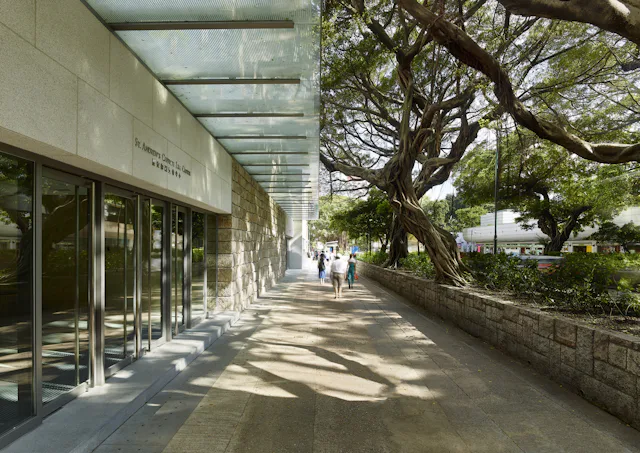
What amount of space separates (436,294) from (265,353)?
5.55 m

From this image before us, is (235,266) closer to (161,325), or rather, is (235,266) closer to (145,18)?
(161,325)

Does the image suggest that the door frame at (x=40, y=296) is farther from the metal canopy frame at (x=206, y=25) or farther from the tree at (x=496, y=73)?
the tree at (x=496, y=73)

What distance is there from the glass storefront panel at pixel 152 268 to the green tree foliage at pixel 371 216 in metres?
19.4

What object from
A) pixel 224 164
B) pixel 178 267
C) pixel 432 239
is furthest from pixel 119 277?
pixel 432 239

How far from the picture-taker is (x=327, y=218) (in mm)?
53188

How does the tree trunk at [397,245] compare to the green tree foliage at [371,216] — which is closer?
the tree trunk at [397,245]

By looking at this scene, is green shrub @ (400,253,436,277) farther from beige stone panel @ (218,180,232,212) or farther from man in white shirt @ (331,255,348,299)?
beige stone panel @ (218,180,232,212)

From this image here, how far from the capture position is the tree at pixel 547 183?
17047 millimetres

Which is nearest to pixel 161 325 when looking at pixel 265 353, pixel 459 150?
pixel 265 353

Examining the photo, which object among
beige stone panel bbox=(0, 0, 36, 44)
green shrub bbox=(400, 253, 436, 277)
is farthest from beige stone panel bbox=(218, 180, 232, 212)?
green shrub bbox=(400, 253, 436, 277)

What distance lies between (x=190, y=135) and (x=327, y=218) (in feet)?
153

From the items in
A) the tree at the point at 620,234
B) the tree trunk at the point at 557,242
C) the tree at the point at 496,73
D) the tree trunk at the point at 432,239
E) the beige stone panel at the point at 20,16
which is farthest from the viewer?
the tree trunk at the point at 557,242

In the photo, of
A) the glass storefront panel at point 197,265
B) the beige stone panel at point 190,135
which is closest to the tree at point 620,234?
the glass storefront panel at point 197,265

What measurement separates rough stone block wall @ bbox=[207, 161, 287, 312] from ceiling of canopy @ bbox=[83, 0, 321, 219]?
93.0 inches
